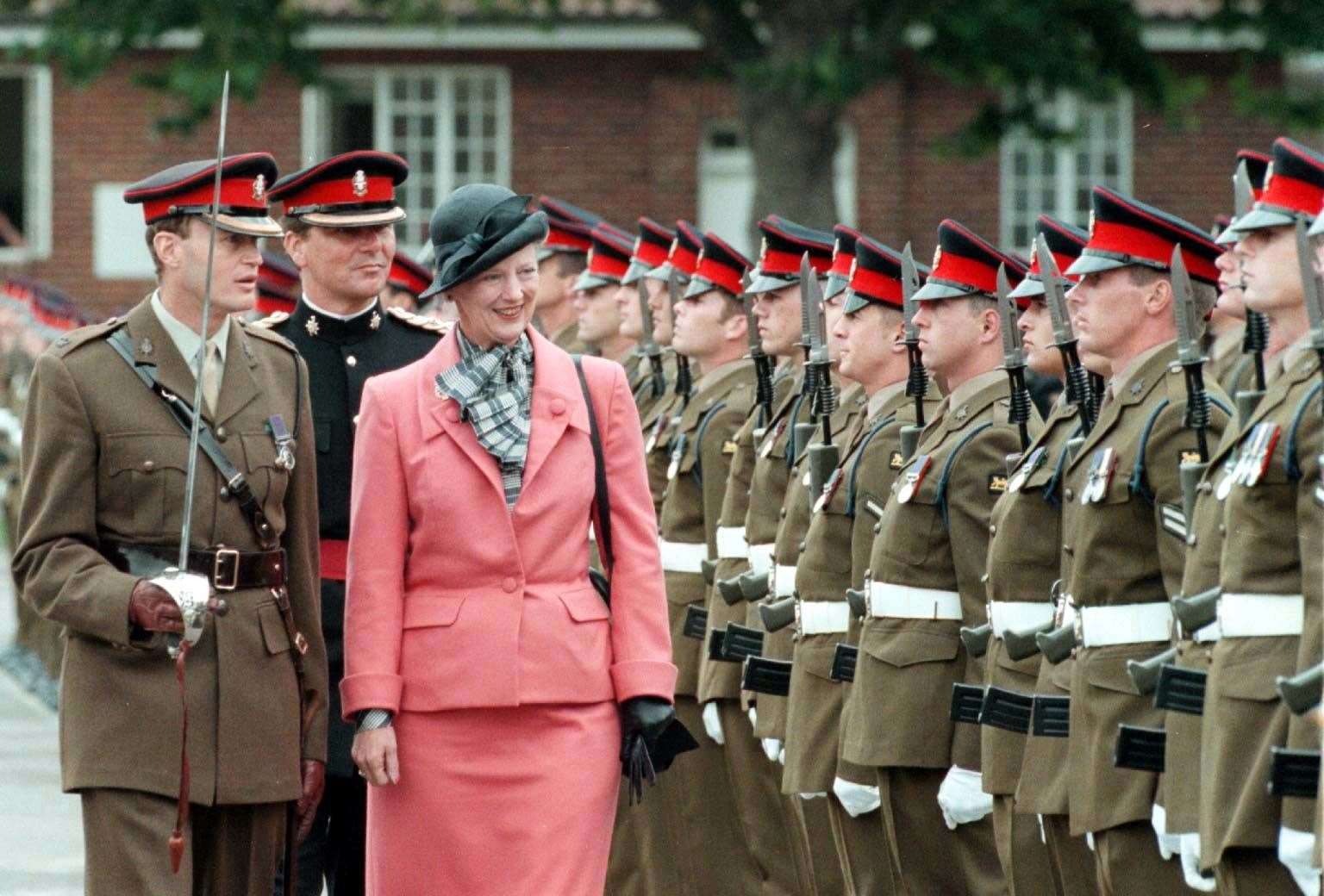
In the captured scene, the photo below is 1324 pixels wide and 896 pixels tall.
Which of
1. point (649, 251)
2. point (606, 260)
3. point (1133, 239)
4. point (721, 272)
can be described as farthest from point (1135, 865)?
point (606, 260)

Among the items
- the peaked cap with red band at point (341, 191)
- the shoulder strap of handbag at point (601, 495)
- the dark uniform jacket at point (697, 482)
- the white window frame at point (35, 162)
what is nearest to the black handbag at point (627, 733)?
the shoulder strap of handbag at point (601, 495)

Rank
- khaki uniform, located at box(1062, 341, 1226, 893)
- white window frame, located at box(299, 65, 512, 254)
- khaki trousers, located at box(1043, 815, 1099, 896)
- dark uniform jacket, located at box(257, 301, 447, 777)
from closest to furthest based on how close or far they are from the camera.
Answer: khaki uniform, located at box(1062, 341, 1226, 893)
khaki trousers, located at box(1043, 815, 1099, 896)
dark uniform jacket, located at box(257, 301, 447, 777)
white window frame, located at box(299, 65, 512, 254)

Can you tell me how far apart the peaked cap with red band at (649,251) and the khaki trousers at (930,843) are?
361 centimetres

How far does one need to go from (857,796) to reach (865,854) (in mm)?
201

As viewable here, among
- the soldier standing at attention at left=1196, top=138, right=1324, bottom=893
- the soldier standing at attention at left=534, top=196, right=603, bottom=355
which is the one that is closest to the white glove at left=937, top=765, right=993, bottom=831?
the soldier standing at attention at left=1196, top=138, right=1324, bottom=893

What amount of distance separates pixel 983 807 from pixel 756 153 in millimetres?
13945

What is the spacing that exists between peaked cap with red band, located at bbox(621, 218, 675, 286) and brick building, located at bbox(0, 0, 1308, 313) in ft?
47.5

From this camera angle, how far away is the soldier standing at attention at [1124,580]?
5938mm

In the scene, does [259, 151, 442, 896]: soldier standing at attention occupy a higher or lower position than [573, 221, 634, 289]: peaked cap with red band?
lower

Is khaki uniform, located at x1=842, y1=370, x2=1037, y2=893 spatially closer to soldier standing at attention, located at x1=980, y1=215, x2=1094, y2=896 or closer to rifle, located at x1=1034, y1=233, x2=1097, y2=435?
soldier standing at attention, located at x1=980, y1=215, x2=1094, y2=896

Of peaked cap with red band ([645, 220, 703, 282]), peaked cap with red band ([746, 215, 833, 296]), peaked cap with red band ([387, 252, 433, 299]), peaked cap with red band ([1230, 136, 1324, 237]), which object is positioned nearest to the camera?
peaked cap with red band ([1230, 136, 1324, 237])

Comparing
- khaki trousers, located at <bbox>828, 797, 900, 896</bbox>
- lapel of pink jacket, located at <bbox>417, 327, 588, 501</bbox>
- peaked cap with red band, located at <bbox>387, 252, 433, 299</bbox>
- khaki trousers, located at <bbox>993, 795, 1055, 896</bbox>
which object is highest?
peaked cap with red band, located at <bbox>387, 252, 433, 299</bbox>

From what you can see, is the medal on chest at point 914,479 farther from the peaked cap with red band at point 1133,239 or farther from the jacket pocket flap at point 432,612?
the jacket pocket flap at point 432,612

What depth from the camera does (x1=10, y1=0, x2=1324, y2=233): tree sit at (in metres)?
19.7
